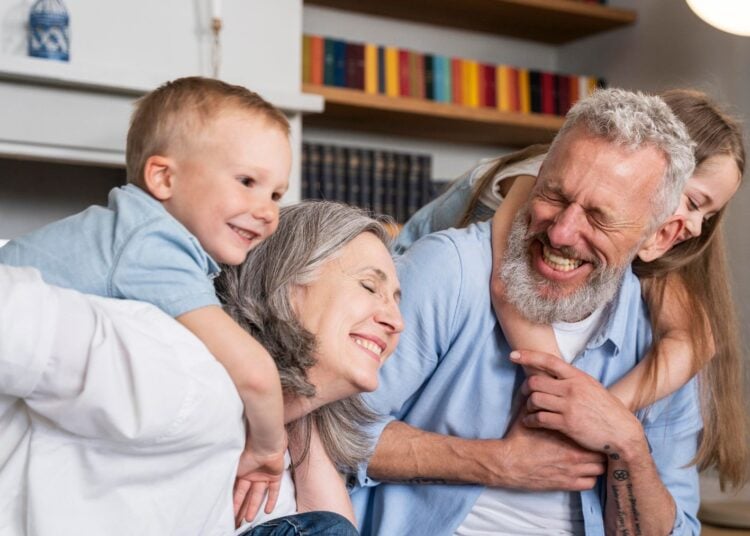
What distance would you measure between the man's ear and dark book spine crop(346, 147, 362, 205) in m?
2.09

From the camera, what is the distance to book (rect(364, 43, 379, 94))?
3807 millimetres

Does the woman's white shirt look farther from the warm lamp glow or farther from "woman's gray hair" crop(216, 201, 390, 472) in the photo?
the warm lamp glow

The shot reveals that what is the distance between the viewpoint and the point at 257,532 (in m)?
1.28

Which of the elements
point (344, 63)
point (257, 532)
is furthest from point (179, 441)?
point (344, 63)

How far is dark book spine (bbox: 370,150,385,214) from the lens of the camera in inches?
151

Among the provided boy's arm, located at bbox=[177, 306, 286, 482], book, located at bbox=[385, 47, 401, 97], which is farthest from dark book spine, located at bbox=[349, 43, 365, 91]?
boy's arm, located at bbox=[177, 306, 286, 482]

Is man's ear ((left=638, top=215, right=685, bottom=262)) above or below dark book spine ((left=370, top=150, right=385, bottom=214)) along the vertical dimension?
above

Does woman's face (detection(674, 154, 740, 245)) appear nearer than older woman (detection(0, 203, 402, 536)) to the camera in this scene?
No

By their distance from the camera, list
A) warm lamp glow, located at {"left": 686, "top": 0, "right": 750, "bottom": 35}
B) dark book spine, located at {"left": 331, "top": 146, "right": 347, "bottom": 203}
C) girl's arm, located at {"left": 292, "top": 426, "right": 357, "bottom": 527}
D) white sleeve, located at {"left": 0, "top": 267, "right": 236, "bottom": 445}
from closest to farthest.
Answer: white sleeve, located at {"left": 0, "top": 267, "right": 236, "bottom": 445} → girl's arm, located at {"left": 292, "top": 426, "right": 357, "bottom": 527} → warm lamp glow, located at {"left": 686, "top": 0, "right": 750, "bottom": 35} → dark book spine, located at {"left": 331, "top": 146, "right": 347, "bottom": 203}

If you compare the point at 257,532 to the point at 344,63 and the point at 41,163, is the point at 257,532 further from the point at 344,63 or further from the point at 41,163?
the point at 344,63

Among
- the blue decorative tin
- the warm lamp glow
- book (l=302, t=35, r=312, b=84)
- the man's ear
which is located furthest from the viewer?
book (l=302, t=35, r=312, b=84)

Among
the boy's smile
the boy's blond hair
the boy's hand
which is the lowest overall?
the boy's hand

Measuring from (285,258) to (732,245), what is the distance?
2.73 metres

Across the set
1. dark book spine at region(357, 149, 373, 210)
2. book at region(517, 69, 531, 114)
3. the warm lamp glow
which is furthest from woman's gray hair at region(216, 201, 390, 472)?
book at region(517, 69, 531, 114)
